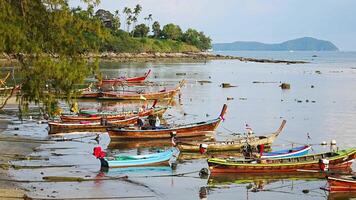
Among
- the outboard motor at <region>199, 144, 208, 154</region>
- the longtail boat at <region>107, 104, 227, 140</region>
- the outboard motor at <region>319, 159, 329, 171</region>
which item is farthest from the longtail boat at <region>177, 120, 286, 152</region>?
the outboard motor at <region>319, 159, 329, 171</region>

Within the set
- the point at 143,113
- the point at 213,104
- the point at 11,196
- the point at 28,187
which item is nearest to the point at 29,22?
the point at 11,196

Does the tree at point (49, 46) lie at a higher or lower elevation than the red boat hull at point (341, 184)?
higher

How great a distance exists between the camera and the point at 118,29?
18662cm

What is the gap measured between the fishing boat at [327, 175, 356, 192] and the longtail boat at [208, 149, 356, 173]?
2.56 meters

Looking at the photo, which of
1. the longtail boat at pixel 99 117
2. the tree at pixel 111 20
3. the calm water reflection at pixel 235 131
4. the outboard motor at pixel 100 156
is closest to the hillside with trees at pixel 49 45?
the calm water reflection at pixel 235 131

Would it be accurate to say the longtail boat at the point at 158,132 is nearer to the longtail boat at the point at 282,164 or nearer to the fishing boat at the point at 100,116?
the fishing boat at the point at 100,116

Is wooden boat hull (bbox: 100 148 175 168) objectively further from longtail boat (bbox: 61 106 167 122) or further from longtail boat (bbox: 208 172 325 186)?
longtail boat (bbox: 61 106 167 122)

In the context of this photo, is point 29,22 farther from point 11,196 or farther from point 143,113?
point 143,113

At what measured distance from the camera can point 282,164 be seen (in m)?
29.1

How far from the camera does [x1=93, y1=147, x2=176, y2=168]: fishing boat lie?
28.9 metres

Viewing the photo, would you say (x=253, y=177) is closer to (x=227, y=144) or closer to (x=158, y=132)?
(x=227, y=144)

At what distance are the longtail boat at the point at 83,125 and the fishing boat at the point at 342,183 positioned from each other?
765 inches

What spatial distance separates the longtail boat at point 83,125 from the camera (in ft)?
132

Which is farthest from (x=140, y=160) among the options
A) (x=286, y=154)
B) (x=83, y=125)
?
(x=83, y=125)
